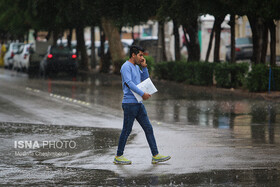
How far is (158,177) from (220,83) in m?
17.5

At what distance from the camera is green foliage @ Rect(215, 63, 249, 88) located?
2505 centimetres

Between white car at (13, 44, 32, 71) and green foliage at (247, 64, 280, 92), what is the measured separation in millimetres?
22549

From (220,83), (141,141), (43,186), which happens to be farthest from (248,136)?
(220,83)

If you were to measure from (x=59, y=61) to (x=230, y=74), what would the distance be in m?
15.3

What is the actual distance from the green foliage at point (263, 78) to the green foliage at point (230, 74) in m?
1.37

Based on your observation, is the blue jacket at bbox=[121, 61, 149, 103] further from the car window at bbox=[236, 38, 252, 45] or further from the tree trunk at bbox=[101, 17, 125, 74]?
the car window at bbox=[236, 38, 252, 45]

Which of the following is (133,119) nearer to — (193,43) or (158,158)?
(158,158)

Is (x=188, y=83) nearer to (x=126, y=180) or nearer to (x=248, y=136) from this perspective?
(x=248, y=136)

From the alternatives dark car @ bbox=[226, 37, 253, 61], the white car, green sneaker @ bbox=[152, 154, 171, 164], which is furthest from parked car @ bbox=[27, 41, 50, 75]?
green sneaker @ bbox=[152, 154, 171, 164]

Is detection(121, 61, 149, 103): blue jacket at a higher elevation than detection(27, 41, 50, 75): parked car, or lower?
higher

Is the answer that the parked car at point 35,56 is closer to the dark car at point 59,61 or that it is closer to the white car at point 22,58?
the white car at point 22,58

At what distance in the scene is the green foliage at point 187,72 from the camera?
2755 centimetres

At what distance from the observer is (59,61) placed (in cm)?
3909

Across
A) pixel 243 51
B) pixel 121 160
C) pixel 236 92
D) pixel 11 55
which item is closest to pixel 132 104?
pixel 121 160
